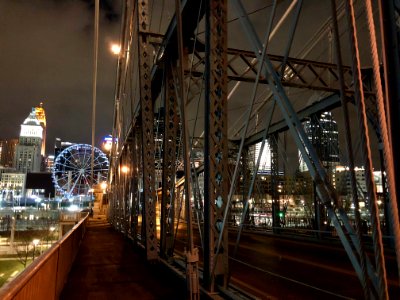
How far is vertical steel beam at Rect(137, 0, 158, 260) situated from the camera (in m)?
10.1

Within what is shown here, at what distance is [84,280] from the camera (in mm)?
7680

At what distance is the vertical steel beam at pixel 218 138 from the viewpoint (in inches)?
219

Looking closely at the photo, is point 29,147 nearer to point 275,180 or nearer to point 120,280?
point 275,180

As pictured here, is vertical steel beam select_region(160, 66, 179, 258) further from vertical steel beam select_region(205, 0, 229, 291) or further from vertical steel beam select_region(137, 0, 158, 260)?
vertical steel beam select_region(205, 0, 229, 291)

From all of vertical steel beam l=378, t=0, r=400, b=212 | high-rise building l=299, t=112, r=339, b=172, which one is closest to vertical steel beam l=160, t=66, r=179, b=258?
vertical steel beam l=378, t=0, r=400, b=212

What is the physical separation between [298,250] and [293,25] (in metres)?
9.73

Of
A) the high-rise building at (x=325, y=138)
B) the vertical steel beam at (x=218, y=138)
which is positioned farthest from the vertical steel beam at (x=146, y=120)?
the high-rise building at (x=325, y=138)

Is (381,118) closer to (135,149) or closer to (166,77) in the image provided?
(166,77)

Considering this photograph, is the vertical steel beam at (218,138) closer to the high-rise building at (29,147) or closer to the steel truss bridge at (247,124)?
the steel truss bridge at (247,124)

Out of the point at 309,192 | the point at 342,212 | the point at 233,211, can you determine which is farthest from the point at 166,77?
the point at 233,211

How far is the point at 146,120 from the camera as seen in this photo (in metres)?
10.3

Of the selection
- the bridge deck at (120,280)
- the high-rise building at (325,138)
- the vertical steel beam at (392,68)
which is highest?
the high-rise building at (325,138)

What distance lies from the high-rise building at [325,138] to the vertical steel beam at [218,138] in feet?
31.6

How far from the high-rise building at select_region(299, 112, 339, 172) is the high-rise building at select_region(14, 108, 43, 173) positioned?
564ft
